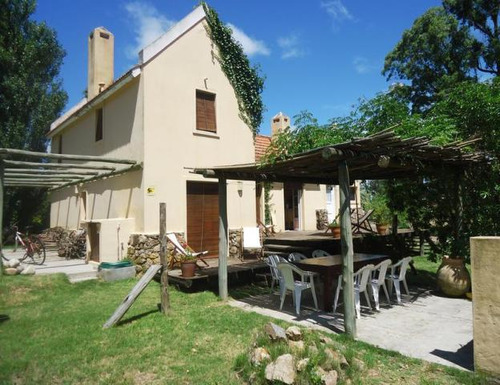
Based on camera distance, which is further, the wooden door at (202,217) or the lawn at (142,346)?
the wooden door at (202,217)

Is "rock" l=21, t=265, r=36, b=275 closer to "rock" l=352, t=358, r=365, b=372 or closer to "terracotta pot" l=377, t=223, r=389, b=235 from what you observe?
"rock" l=352, t=358, r=365, b=372

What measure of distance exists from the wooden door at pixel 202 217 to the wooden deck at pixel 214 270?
95 cm

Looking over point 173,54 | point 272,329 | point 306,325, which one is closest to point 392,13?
point 173,54

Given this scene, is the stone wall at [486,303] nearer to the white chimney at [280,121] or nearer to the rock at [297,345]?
the rock at [297,345]

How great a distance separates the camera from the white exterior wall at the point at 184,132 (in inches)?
405

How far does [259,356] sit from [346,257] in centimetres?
206

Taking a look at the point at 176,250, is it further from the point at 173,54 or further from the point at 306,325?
the point at 173,54

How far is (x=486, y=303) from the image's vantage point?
3809mm

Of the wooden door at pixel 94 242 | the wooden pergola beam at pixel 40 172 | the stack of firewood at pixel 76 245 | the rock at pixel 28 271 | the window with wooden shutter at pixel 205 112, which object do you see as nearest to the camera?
the rock at pixel 28 271

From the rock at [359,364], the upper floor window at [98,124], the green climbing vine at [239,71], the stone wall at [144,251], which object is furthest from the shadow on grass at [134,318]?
the upper floor window at [98,124]

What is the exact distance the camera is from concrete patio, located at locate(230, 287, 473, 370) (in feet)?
15.2

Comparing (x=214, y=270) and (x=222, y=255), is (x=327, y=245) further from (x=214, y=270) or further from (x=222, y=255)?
(x=222, y=255)

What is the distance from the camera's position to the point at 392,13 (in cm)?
1156

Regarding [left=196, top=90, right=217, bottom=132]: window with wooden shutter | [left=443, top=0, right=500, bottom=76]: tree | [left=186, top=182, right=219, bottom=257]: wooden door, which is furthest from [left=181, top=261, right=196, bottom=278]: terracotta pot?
[left=443, top=0, right=500, bottom=76]: tree
